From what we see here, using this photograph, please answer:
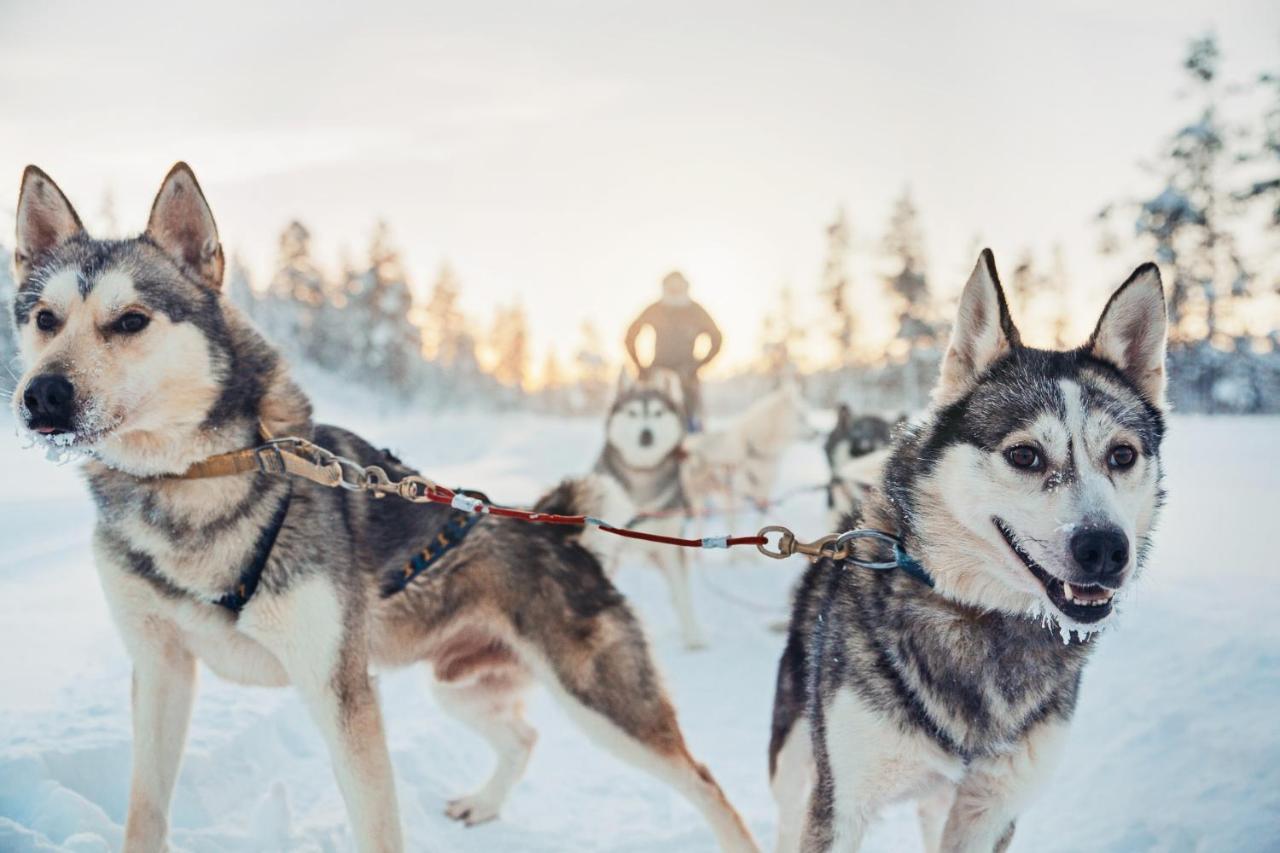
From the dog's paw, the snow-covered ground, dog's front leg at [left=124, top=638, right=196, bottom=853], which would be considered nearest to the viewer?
dog's front leg at [left=124, top=638, right=196, bottom=853]

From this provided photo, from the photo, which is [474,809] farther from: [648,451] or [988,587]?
[648,451]

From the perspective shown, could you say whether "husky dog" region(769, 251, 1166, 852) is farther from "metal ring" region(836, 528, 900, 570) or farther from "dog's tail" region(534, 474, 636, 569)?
"dog's tail" region(534, 474, 636, 569)

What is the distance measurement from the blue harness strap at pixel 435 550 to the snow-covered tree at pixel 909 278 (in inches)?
1107

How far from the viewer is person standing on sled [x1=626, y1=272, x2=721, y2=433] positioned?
833cm

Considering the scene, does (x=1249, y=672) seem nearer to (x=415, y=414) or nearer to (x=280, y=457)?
(x=280, y=457)

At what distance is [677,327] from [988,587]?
21.2ft

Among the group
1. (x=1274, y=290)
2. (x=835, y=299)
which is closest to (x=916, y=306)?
(x=835, y=299)

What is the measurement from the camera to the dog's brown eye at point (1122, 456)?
79.1 inches

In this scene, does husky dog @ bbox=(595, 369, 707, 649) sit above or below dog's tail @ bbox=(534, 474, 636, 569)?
below

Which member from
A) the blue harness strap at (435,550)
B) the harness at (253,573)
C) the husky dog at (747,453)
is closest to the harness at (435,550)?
the blue harness strap at (435,550)

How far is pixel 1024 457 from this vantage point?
2.01 metres

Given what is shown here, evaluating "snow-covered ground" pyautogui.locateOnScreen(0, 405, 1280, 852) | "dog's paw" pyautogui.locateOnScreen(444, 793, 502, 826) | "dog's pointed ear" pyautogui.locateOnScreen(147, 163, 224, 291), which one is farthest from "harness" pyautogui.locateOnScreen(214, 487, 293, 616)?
"dog's paw" pyautogui.locateOnScreen(444, 793, 502, 826)

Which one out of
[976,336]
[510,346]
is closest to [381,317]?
[510,346]

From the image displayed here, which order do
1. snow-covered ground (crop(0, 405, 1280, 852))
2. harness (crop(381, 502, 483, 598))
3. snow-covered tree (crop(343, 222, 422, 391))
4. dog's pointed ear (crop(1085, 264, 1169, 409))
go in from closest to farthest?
1. dog's pointed ear (crop(1085, 264, 1169, 409))
2. harness (crop(381, 502, 483, 598))
3. snow-covered ground (crop(0, 405, 1280, 852))
4. snow-covered tree (crop(343, 222, 422, 391))
